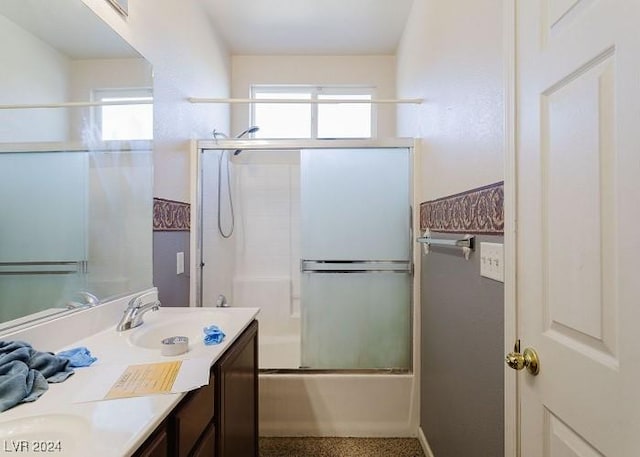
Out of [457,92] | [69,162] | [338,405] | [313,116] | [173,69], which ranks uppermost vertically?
[313,116]

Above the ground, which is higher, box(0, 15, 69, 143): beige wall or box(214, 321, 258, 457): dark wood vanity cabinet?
box(0, 15, 69, 143): beige wall

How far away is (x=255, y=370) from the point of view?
1.57 meters

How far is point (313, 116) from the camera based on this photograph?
3248 millimetres

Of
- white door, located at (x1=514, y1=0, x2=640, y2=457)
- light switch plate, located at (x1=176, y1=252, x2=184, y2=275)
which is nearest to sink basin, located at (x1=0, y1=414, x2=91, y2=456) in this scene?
white door, located at (x1=514, y1=0, x2=640, y2=457)

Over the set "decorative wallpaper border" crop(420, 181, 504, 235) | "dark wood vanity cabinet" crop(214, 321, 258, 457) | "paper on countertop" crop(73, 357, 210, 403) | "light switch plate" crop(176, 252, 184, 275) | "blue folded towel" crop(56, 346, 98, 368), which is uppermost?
"decorative wallpaper border" crop(420, 181, 504, 235)

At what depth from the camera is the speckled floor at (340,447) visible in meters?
1.91

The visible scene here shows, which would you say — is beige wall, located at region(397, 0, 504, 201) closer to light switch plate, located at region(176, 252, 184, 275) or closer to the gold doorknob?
the gold doorknob

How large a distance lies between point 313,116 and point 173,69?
159 cm

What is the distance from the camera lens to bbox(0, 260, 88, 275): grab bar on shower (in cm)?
97

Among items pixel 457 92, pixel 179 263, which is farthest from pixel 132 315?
pixel 457 92

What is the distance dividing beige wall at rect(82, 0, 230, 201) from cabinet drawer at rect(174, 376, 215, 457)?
3.47 feet

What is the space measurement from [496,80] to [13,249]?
1.53 meters

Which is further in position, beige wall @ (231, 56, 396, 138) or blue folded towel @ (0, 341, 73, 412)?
beige wall @ (231, 56, 396, 138)

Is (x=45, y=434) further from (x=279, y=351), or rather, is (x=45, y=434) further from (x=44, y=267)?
(x=279, y=351)
